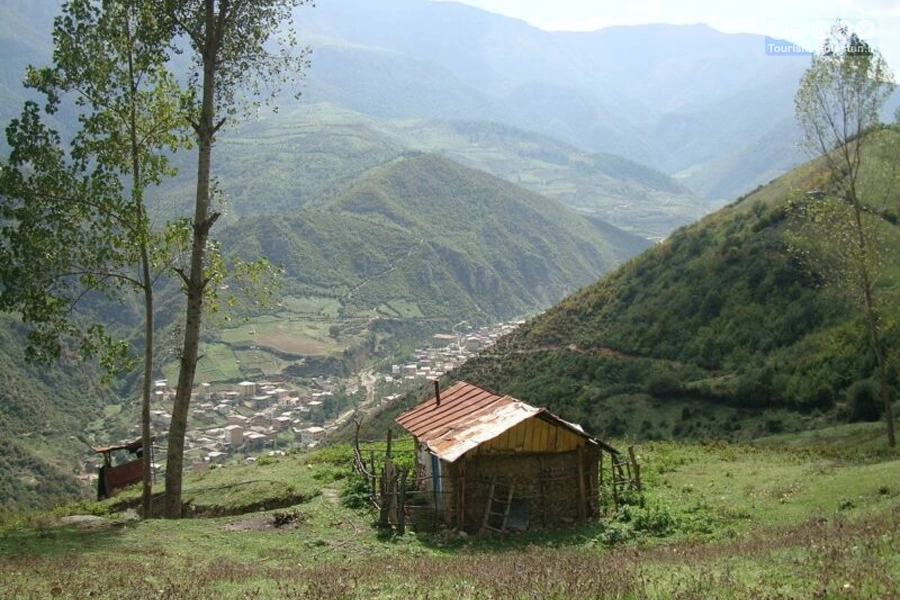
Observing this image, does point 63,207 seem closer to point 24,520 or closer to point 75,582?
point 24,520

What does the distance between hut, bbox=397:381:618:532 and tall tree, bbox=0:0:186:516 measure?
7.22m

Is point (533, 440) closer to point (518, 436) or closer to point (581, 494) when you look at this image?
point (518, 436)

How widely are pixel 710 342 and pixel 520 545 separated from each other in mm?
33088

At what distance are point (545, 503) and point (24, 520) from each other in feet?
40.3

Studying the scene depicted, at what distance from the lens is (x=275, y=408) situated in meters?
91.8

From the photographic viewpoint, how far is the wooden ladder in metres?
17.4

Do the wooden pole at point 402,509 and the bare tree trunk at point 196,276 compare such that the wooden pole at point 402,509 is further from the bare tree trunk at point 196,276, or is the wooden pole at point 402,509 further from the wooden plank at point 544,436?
the bare tree trunk at point 196,276

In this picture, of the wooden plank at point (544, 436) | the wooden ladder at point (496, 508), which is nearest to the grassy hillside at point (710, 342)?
the wooden plank at point (544, 436)

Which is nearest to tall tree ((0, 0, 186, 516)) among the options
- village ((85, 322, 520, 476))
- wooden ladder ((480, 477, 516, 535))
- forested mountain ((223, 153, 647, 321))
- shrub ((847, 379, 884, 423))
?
wooden ladder ((480, 477, 516, 535))

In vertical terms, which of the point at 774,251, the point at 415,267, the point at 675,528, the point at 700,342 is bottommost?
the point at 675,528

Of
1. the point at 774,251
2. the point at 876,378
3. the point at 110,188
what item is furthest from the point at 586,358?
the point at 110,188

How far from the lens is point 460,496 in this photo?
688 inches

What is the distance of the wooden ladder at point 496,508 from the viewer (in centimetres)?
1736

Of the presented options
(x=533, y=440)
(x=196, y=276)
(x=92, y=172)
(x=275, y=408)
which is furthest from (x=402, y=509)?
(x=275, y=408)
